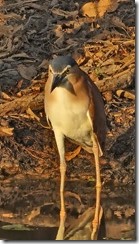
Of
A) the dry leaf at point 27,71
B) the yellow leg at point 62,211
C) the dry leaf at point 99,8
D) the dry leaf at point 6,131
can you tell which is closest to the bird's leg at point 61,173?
the yellow leg at point 62,211

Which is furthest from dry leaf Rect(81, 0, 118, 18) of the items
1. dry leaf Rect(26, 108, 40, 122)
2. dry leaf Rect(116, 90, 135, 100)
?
dry leaf Rect(26, 108, 40, 122)

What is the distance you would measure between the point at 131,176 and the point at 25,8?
7.63 feet

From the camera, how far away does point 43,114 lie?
6.17 metres

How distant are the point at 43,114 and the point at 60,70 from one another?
49.1 inches

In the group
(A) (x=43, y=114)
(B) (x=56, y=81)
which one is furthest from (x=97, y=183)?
A: (A) (x=43, y=114)

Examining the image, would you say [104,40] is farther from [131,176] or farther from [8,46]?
[131,176]

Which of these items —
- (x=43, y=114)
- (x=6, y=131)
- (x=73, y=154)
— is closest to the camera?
(x=73, y=154)

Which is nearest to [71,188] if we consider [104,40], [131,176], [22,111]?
[131,176]

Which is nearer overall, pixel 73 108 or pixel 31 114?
pixel 73 108

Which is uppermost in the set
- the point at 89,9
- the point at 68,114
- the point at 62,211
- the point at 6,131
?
the point at 89,9

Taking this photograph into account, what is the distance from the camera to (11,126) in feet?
20.0

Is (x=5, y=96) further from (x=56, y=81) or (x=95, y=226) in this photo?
(x=95, y=226)

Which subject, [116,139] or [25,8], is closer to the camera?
[116,139]

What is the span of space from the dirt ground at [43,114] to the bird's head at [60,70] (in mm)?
837
